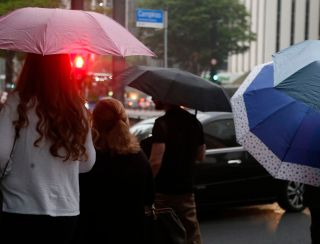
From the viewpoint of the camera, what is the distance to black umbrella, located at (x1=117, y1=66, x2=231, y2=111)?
5.47 metres

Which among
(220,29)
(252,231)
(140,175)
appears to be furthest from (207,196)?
(220,29)

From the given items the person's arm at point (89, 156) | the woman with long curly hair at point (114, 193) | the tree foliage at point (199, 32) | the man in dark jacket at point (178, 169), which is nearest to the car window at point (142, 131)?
the man in dark jacket at point (178, 169)

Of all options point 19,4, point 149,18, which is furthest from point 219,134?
point 149,18

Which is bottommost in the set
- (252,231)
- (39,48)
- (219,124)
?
(252,231)

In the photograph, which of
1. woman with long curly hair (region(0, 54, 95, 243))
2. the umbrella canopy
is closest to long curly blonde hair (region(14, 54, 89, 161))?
woman with long curly hair (region(0, 54, 95, 243))

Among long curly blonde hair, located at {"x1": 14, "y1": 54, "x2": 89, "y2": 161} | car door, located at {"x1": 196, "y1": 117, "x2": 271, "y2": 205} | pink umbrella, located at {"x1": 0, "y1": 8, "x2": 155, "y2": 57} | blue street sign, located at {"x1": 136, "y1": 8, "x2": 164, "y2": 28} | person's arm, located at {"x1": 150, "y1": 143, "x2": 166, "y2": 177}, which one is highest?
blue street sign, located at {"x1": 136, "y1": 8, "x2": 164, "y2": 28}

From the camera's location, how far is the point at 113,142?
377 cm

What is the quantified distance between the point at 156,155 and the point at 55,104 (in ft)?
7.02

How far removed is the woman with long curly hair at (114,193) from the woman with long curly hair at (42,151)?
0.57 metres

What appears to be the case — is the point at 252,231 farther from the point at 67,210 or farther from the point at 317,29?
the point at 317,29

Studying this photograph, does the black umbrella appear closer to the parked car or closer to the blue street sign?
the parked car

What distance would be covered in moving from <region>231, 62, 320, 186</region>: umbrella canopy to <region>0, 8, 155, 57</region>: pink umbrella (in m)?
1.00

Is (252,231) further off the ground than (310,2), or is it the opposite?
(310,2)

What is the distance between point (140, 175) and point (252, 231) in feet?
16.9
